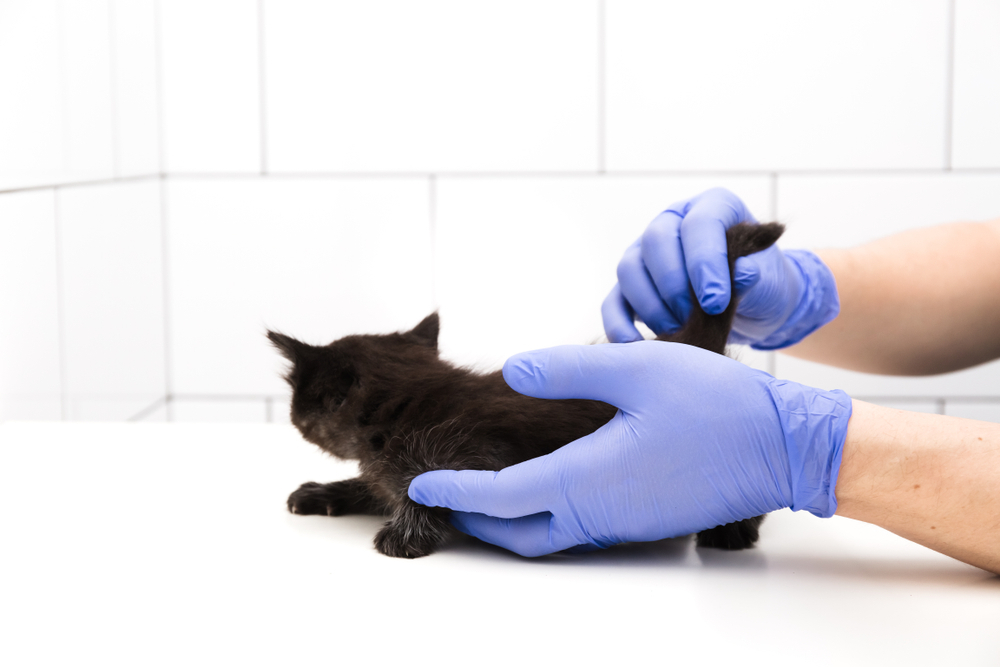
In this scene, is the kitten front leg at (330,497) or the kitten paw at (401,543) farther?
the kitten front leg at (330,497)

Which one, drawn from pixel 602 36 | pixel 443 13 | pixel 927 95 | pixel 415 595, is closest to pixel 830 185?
pixel 927 95

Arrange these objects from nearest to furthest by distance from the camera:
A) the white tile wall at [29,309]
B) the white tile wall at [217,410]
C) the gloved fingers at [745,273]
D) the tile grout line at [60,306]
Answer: the gloved fingers at [745,273], the white tile wall at [29,309], the tile grout line at [60,306], the white tile wall at [217,410]

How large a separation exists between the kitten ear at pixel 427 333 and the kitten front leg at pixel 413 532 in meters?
0.24

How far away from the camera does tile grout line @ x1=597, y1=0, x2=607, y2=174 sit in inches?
75.4

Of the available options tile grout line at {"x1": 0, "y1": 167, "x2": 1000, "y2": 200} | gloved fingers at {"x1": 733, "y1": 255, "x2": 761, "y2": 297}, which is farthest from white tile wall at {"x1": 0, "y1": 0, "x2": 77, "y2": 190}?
gloved fingers at {"x1": 733, "y1": 255, "x2": 761, "y2": 297}

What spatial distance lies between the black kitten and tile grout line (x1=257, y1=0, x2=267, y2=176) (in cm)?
126

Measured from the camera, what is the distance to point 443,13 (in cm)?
194

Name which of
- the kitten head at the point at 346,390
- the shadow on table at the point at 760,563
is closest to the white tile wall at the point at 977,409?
the shadow on table at the point at 760,563

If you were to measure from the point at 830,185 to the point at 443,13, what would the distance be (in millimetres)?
1076

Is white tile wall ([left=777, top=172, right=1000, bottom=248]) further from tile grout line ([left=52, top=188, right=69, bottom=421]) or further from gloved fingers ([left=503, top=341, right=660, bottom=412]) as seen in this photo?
tile grout line ([left=52, top=188, right=69, bottom=421])

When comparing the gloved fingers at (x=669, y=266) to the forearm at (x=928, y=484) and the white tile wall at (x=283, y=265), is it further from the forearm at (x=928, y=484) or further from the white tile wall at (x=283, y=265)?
the white tile wall at (x=283, y=265)

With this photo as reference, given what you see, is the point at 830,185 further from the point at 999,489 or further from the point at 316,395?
the point at 316,395

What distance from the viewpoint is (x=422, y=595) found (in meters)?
0.69

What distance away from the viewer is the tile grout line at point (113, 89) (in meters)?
1.73
